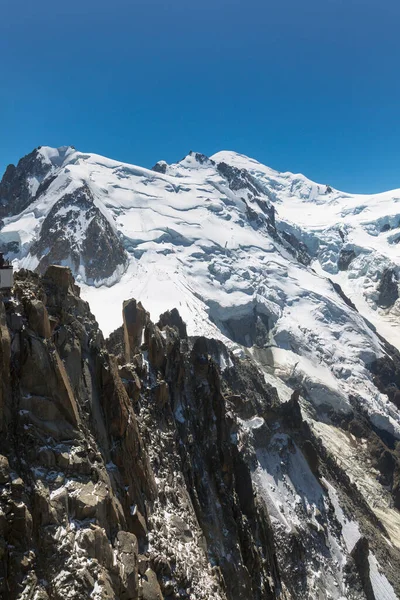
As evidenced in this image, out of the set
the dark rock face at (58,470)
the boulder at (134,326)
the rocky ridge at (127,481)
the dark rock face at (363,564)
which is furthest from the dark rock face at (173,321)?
the dark rock face at (58,470)

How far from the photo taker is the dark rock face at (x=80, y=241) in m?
160

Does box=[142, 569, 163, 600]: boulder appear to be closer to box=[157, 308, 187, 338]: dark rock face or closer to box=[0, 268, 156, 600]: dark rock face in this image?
box=[0, 268, 156, 600]: dark rock face

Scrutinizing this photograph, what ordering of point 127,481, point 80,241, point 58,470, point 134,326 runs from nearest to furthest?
point 58,470 < point 127,481 < point 134,326 < point 80,241

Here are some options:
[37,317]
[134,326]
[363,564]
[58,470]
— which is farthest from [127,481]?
[363,564]

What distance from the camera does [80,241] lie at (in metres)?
167

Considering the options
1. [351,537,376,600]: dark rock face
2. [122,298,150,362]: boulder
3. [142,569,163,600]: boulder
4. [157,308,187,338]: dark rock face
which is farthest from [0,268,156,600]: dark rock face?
[157,308,187,338]: dark rock face

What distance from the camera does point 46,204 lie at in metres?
191

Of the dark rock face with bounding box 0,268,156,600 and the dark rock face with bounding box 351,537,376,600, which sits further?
the dark rock face with bounding box 351,537,376,600

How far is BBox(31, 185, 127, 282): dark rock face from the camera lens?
160 meters

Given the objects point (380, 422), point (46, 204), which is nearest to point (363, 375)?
point (380, 422)

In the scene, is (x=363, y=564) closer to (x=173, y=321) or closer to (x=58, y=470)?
(x=58, y=470)

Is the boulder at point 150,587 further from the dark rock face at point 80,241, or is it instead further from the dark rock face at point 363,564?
the dark rock face at point 80,241

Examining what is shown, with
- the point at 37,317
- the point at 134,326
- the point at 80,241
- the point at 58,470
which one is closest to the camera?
the point at 58,470

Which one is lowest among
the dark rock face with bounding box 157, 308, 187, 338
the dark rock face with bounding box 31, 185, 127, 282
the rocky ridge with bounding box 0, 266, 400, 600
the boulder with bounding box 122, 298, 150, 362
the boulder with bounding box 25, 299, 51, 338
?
the rocky ridge with bounding box 0, 266, 400, 600
